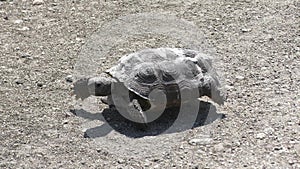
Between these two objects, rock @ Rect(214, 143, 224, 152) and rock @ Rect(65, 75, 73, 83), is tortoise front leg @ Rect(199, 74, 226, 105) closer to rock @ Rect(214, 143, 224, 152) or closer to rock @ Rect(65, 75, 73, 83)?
rock @ Rect(214, 143, 224, 152)

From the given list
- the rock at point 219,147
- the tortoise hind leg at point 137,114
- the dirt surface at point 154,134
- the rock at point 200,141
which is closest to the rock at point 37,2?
the dirt surface at point 154,134

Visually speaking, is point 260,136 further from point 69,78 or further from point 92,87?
point 69,78

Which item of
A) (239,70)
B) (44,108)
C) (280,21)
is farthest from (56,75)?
(280,21)

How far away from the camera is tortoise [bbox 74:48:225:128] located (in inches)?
159

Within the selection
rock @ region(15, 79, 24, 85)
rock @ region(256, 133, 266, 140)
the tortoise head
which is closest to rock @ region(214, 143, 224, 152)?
rock @ region(256, 133, 266, 140)

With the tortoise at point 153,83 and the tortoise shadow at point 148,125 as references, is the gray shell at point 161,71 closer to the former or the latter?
the tortoise at point 153,83

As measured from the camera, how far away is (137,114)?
4016 mm

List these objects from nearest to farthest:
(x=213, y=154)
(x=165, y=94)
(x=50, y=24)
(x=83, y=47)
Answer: (x=213, y=154), (x=165, y=94), (x=83, y=47), (x=50, y=24)

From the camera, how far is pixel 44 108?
435 centimetres

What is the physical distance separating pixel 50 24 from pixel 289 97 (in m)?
2.34

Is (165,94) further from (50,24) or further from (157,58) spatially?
(50,24)

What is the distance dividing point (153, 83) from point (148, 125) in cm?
27

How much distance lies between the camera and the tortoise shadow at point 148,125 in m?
4.05

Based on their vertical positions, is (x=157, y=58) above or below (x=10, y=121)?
above
